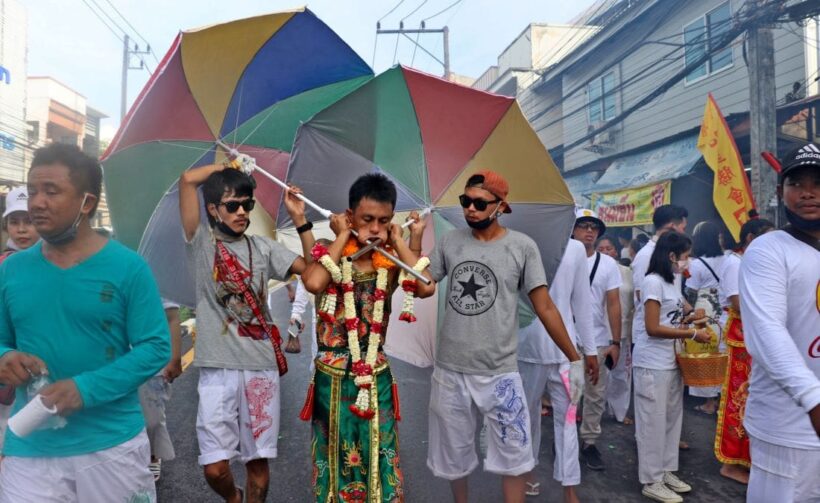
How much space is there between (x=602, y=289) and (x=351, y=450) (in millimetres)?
2919

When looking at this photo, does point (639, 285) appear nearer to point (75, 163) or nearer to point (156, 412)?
point (156, 412)

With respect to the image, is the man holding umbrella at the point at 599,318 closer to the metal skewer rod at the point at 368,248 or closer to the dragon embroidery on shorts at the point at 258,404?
the metal skewer rod at the point at 368,248

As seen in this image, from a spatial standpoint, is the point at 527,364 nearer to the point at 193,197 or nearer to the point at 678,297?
the point at 678,297

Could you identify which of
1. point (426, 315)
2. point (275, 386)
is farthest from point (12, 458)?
point (426, 315)

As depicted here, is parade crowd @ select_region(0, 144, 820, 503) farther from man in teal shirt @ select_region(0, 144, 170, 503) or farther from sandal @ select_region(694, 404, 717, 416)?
sandal @ select_region(694, 404, 717, 416)

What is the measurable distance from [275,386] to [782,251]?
2.57 m

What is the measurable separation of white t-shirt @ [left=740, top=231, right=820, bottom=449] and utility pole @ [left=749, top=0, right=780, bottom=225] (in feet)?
24.2

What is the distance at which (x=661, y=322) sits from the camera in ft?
13.1

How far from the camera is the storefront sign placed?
11.1 metres

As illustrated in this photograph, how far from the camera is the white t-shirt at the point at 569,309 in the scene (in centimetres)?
372

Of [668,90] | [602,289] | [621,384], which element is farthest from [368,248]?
[668,90]

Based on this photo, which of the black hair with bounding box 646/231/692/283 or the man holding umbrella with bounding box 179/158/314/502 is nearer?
the man holding umbrella with bounding box 179/158/314/502

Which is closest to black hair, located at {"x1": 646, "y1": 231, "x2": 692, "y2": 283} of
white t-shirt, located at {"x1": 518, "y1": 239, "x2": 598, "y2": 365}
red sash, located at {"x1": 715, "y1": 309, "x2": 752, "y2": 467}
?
white t-shirt, located at {"x1": 518, "y1": 239, "x2": 598, "y2": 365}

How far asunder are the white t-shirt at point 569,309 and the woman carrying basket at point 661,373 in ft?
1.70
